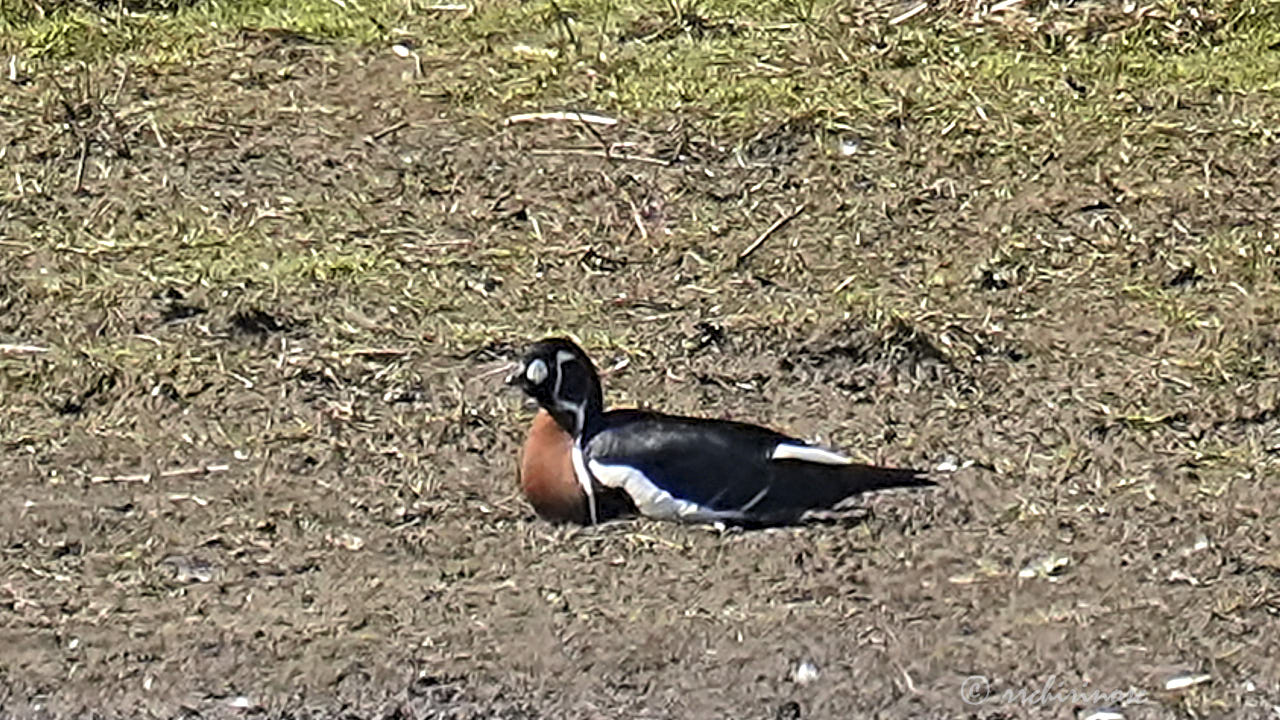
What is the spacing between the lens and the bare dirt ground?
271 inches

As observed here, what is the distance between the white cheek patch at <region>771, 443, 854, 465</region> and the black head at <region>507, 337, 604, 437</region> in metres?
0.45

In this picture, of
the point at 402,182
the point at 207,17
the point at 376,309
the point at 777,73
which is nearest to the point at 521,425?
the point at 376,309

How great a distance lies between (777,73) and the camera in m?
10.3

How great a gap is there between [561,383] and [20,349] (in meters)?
1.80

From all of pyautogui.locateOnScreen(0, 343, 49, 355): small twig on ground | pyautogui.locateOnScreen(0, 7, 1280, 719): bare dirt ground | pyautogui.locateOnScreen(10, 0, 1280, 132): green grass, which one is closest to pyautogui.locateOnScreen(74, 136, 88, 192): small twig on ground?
pyautogui.locateOnScreen(0, 7, 1280, 719): bare dirt ground

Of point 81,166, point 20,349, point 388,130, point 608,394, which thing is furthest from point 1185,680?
point 81,166

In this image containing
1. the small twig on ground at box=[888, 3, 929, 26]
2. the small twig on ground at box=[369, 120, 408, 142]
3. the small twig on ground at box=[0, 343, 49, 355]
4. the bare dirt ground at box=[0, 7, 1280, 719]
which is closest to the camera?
the bare dirt ground at box=[0, 7, 1280, 719]

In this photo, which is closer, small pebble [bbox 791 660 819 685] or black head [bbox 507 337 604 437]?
small pebble [bbox 791 660 819 685]

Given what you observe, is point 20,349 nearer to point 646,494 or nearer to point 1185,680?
point 646,494

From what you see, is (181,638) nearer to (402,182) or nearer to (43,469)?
(43,469)

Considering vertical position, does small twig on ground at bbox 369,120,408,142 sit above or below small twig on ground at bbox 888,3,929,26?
above

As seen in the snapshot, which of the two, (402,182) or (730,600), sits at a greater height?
(730,600)

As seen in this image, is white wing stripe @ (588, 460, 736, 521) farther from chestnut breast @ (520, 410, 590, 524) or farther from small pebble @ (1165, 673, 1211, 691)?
small pebble @ (1165, 673, 1211, 691)

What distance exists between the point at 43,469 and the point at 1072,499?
97.8 inches
